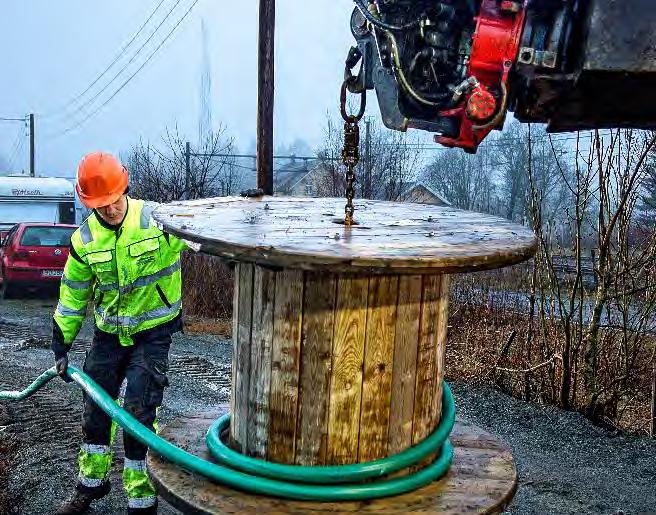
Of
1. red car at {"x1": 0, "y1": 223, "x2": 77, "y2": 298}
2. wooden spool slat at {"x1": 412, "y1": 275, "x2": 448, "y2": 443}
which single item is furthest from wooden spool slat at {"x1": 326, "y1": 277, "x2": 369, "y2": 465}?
red car at {"x1": 0, "y1": 223, "x2": 77, "y2": 298}

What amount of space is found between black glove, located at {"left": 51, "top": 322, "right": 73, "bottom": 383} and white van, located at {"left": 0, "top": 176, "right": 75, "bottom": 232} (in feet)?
53.7

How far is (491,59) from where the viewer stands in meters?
3.25

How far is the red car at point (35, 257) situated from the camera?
13.8 metres

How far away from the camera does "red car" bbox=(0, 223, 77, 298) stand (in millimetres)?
13781

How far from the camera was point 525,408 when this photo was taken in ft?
24.2

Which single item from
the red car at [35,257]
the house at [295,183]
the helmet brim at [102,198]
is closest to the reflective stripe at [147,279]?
the helmet brim at [102,198]

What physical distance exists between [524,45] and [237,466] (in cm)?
219

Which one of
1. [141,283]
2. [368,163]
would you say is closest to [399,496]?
[141,283]

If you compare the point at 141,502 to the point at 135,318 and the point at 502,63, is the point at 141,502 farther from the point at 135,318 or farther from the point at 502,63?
the point at 502,63

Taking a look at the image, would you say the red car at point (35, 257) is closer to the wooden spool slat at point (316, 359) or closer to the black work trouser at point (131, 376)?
the black work trouser at point (131, 376)

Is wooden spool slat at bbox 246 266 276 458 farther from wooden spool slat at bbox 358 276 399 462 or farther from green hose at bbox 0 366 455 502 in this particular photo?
wooden spool slat at bbox 358 276 399 462

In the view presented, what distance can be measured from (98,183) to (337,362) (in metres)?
1.99

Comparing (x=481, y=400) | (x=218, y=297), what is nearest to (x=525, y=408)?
(x=481, y=400)

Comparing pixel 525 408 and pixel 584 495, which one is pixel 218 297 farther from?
pixel 584 495
